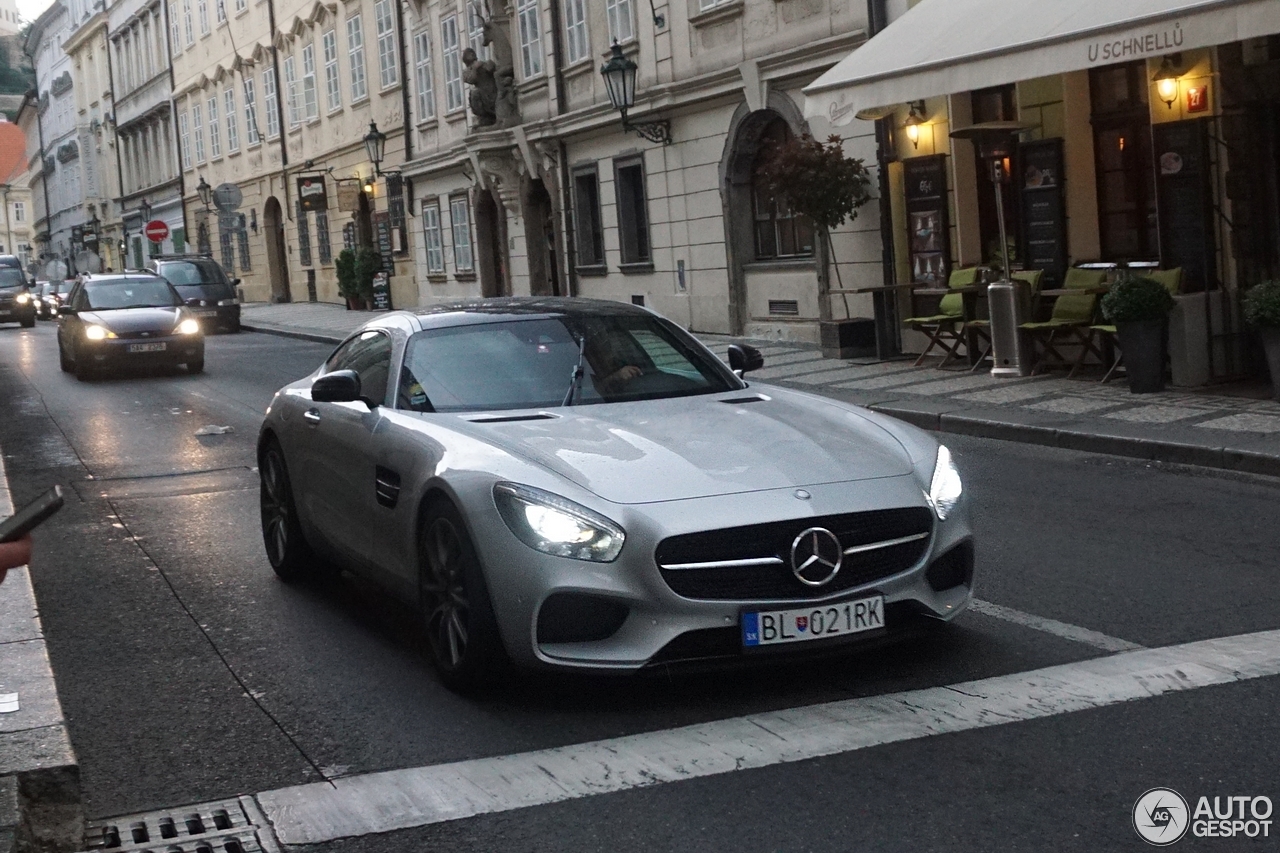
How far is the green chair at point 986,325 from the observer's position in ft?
53.8

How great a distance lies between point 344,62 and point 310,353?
16.4m

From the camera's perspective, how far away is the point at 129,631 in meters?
7.27

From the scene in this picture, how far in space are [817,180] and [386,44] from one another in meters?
22.7

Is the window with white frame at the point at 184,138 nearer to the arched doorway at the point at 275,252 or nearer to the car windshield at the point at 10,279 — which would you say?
the arched doorway at the point at 275,252

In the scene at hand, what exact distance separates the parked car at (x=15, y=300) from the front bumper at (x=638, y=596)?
44.4m

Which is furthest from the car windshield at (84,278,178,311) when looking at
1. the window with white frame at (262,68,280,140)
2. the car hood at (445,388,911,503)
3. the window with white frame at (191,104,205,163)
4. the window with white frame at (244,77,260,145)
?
the window with white frame at (191,104,205,163)

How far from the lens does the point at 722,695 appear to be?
5.58 m

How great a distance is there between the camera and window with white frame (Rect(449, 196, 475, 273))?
35.5 metres

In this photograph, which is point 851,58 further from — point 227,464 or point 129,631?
point 129,631

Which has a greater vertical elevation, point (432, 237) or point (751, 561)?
point (432, 237)

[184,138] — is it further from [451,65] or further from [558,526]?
[558,526]

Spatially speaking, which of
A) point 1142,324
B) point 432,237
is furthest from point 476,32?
point 1142,324

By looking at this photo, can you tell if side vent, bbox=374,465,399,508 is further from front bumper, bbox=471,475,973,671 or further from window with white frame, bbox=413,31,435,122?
window with white frame, bbox=413,31,435,122

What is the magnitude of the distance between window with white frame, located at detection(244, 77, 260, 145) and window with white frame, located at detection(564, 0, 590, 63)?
993 inches
